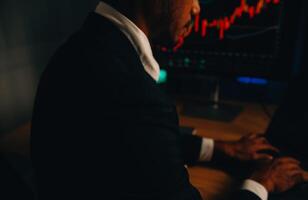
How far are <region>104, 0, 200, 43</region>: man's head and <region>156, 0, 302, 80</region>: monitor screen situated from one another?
0.37 meters

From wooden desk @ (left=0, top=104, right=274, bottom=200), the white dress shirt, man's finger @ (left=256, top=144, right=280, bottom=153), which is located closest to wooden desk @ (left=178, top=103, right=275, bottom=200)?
wooden desk @ (left=0, top=104, right=274, bottom=200)

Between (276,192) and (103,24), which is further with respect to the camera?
(276,192)

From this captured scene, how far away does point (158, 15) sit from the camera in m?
0.73

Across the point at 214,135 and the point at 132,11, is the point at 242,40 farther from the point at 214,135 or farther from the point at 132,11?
the point at 132,11

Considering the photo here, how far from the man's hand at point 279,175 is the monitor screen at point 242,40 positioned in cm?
34

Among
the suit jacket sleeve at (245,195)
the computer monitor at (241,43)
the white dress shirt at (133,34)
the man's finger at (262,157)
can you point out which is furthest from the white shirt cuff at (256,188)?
the computer monitor at (241,43)

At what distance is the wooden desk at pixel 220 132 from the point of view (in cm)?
86

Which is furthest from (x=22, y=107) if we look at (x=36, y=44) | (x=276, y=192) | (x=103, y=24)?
(x=276, y=192)

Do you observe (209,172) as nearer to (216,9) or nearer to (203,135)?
(203,135)

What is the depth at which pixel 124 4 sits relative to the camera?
2.24 feet

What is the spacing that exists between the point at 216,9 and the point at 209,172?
500 millimetres

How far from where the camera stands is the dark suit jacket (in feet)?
1.96

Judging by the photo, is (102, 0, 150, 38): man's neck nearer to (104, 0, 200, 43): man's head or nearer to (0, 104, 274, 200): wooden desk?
(104, 0, 200, 43): man's head

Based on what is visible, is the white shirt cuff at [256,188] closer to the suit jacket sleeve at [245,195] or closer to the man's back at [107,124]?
the suit jacket sleeve at [245,195]
